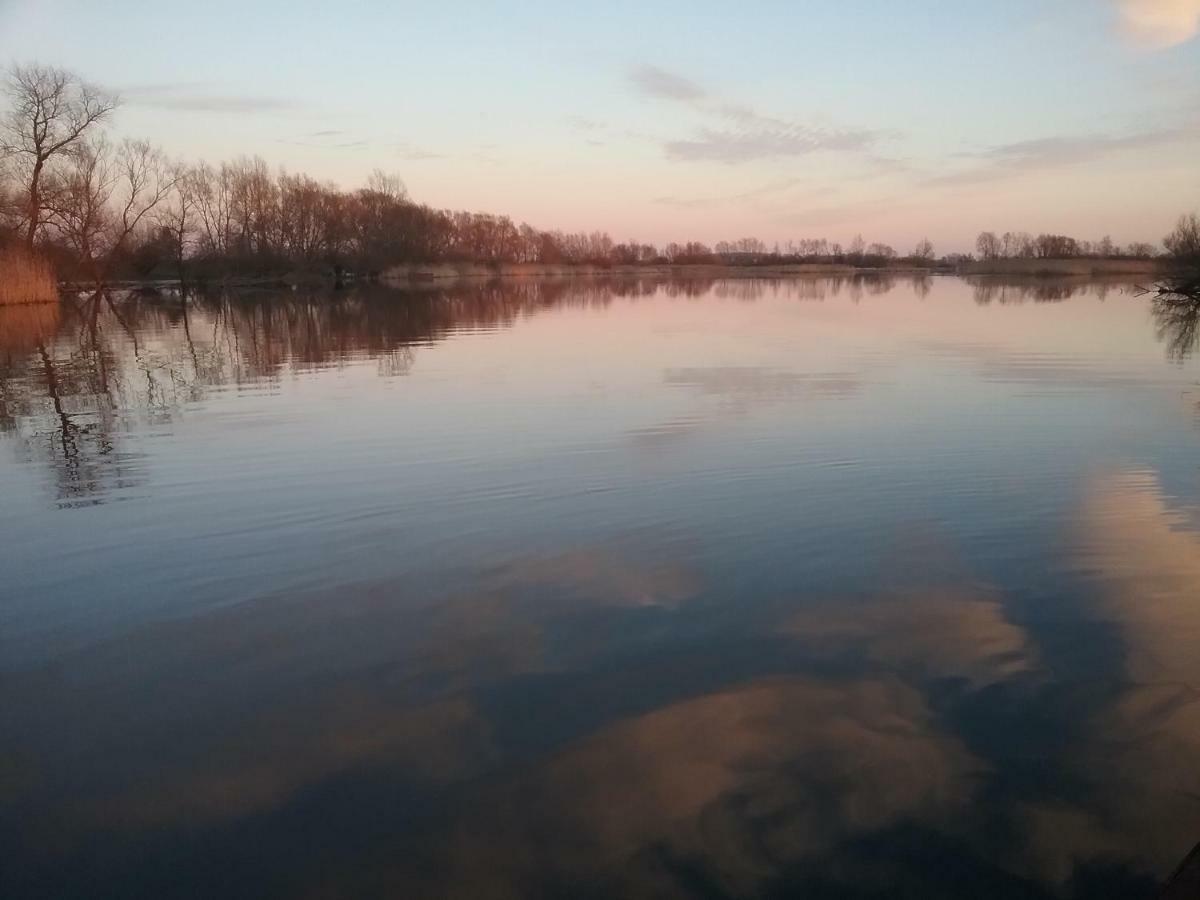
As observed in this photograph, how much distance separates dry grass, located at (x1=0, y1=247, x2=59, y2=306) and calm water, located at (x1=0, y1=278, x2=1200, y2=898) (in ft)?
114

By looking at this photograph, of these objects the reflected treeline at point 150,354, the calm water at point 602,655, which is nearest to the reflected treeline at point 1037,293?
the reflected treeline at point 150,354

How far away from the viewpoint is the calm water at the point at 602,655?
354cm

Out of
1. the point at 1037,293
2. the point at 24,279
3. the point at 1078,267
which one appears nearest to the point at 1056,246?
the point at 1078,267

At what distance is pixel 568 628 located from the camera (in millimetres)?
5469

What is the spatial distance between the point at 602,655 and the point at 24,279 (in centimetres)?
4571

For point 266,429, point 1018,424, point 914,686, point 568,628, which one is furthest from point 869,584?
point 266,429

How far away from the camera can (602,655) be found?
5.09 meters

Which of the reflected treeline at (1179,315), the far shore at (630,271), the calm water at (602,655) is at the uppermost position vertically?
the far shore at (630,271)

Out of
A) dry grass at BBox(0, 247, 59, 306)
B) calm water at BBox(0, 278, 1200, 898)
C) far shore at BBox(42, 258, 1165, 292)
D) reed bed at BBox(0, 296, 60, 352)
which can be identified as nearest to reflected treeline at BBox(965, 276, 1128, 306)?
far shore at BBox(42, 258, 1165, 292)

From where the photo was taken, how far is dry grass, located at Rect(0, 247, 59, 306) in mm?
38500

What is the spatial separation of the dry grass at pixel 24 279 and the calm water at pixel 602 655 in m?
34.7

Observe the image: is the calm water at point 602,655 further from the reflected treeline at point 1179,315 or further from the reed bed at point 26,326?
the reed bed at point 26,326

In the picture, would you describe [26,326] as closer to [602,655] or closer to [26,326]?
[26,326]

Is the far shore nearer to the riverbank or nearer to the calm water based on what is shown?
the riverbank
